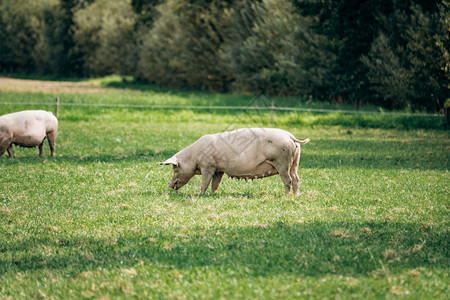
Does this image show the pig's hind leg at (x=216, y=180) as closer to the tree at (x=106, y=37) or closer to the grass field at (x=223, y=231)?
the grass field at (x=223, y=231)

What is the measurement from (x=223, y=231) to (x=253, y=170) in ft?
9.08

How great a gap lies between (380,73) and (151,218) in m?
24.6

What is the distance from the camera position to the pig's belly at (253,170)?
36.1 ft

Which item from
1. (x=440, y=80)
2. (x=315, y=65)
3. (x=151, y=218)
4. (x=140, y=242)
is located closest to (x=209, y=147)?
(x=151, y=218)

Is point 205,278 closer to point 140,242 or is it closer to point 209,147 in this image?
point 140,242

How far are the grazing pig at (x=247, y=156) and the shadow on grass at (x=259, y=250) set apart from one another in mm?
2283

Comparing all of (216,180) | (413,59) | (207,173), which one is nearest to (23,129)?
(216,180)

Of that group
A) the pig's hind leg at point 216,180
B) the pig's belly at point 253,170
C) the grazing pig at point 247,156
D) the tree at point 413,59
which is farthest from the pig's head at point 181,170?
the tree at point 413,59

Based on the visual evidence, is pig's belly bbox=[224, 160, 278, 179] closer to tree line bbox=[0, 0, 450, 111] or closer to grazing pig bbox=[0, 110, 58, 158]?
grazing pig bbox=[0, 110, 58, 158]

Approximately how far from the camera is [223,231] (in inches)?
332

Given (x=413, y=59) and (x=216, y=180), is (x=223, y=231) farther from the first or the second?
(x=413, y=59)

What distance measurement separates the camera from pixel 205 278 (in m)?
Result: 6.48

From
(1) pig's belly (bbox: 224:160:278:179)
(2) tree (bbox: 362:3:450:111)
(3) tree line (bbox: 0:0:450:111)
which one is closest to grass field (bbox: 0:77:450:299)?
(1) pig's belly (bbox: 224:160:278:179)

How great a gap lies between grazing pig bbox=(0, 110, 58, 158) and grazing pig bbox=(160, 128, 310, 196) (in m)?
6.73
